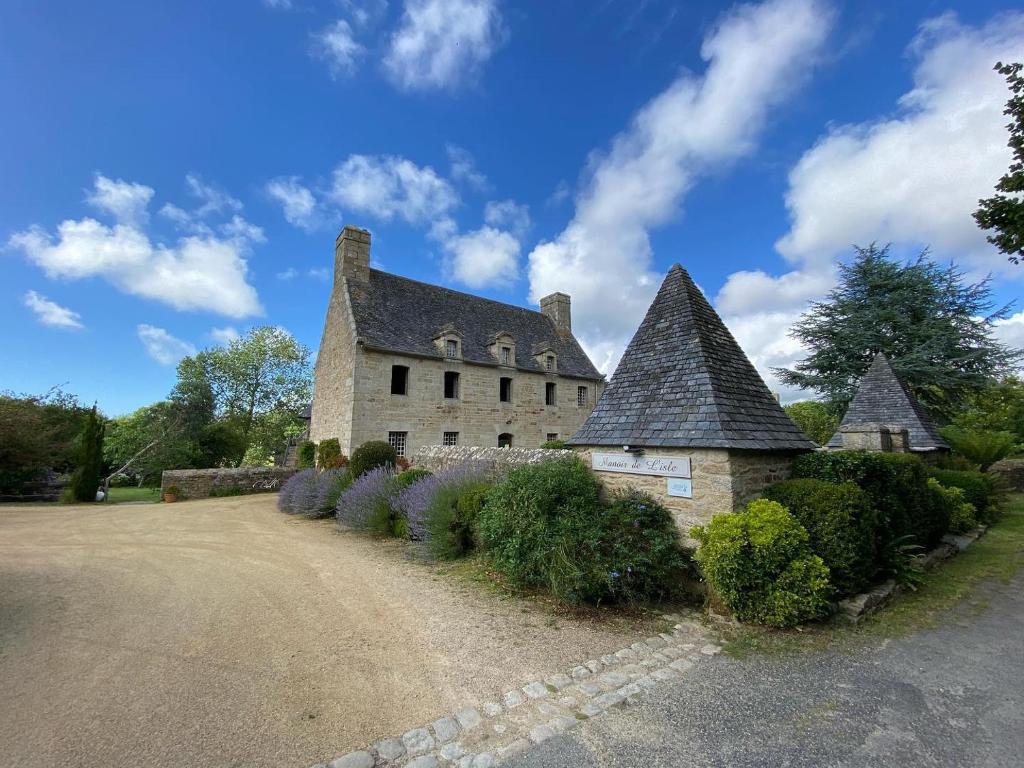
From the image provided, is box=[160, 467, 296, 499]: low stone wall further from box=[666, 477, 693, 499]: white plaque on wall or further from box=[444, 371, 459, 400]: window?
box=[666, 477, 693, 499]: white plaque on wall

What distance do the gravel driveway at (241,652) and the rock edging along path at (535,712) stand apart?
13cm

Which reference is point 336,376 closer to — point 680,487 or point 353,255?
point 353,255

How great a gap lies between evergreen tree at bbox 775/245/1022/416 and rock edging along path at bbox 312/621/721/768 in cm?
2058

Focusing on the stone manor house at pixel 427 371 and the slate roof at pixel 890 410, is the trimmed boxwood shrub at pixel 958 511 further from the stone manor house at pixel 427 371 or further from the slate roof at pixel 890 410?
the stone manor house at pixel 427 371

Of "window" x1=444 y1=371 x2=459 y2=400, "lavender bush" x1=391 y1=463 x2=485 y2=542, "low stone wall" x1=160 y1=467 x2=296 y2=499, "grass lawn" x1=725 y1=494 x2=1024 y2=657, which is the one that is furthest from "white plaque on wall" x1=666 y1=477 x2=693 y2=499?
"low stone wall" x1=160 y1=467 x2=296 y2=499

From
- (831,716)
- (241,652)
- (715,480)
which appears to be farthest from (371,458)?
(831,716)

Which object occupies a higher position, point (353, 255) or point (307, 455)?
point (353, 255)

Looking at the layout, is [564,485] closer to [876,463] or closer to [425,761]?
[425,761]

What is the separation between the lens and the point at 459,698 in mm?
2938

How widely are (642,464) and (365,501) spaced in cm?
559

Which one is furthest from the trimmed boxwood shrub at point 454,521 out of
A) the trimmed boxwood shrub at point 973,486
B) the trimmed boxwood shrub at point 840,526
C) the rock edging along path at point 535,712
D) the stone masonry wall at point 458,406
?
the trimmed boxwood shrub at point 973,486

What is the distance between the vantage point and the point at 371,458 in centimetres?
1174

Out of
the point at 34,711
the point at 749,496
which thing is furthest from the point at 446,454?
the point at 34,711

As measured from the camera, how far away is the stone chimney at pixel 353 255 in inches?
680
